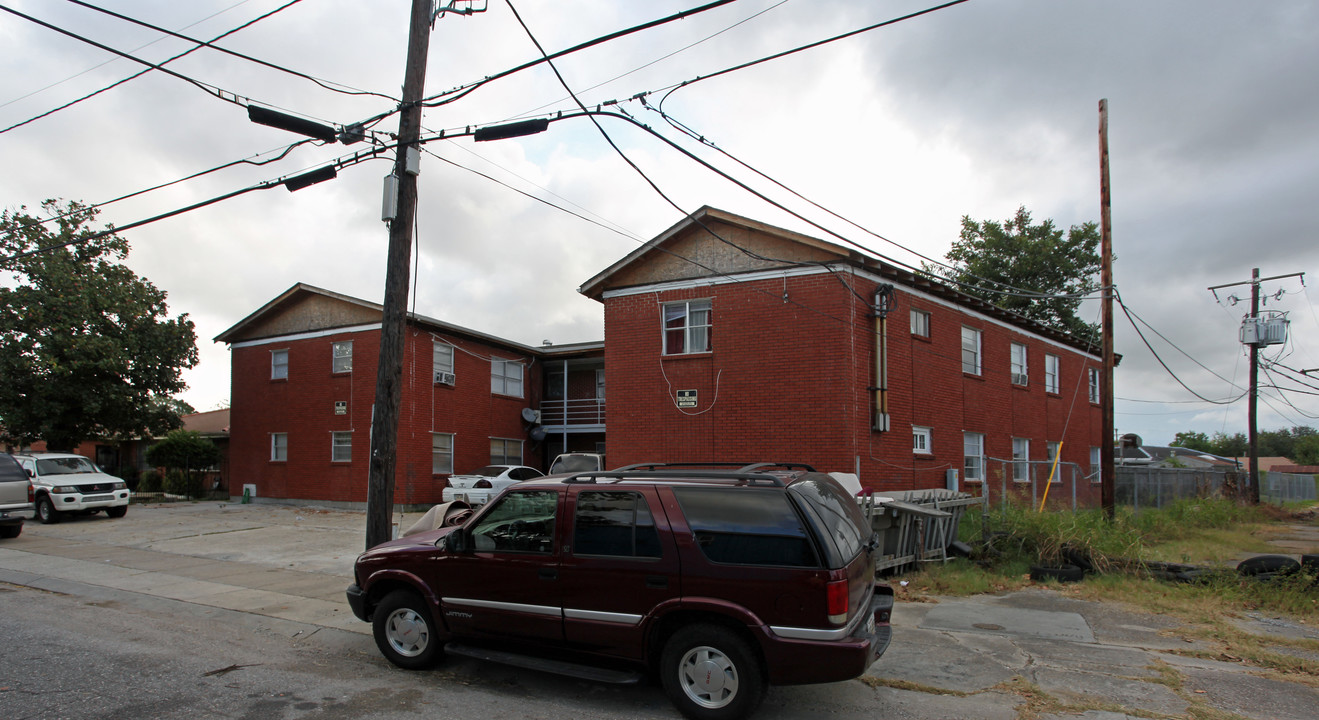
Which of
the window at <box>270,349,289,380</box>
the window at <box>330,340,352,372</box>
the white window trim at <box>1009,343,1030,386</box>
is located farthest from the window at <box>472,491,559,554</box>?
the window at <box>270,349,289,380</box>

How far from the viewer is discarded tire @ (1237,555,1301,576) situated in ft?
30.8

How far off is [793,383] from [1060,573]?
6.19m

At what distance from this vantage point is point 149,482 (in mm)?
29641

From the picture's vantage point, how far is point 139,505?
23547 mm

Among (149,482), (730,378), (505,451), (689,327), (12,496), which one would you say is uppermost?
(689,327)

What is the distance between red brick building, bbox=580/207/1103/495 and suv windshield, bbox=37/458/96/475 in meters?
13.4

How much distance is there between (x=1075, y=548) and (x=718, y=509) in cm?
798

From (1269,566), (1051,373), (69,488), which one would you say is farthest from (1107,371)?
(69,488)

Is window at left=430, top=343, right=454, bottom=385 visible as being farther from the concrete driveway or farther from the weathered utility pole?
the weathered utility pole

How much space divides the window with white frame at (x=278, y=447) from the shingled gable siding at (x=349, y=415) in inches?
7.0

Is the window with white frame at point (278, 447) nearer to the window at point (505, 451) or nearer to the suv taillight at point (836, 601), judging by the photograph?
the window at point (505, 451)

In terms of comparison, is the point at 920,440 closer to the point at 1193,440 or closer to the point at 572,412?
the point at 572,412

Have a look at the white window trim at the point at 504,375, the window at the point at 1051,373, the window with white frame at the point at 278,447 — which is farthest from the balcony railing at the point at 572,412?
the window at the point at 1051,373

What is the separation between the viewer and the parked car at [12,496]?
14312mm
